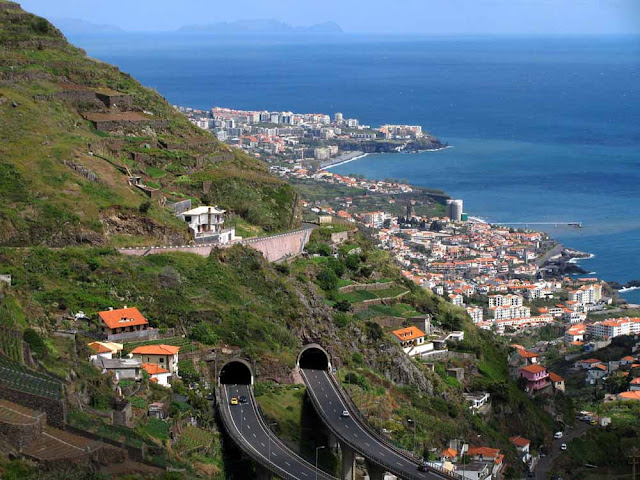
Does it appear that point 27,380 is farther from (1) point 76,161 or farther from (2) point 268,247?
(2) point 268,247

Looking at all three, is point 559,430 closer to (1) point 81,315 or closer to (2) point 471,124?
(1) point 81,315

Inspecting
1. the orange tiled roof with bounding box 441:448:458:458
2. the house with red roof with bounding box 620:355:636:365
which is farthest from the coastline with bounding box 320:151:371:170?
the orange tiled roof with bounding box 441:448:458:458

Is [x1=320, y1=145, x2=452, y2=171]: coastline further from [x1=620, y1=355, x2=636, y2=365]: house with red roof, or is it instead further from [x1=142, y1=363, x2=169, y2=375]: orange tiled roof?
[x1=142, y1=363, x2=169, y2=375]: orange tiled roof

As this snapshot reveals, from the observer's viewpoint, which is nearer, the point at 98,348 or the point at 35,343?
the point at 35,343

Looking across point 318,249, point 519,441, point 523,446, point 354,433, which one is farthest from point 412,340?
point 354,433

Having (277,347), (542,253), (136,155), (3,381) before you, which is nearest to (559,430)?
(277,347)

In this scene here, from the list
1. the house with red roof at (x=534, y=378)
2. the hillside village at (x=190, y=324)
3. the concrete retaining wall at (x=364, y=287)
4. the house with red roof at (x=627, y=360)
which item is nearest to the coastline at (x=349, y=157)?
the hillside village at (x=190, y=324)

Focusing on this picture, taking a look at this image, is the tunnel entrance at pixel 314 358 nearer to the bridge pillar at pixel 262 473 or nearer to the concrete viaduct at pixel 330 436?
the concrete viaduct at pixel 330 436
